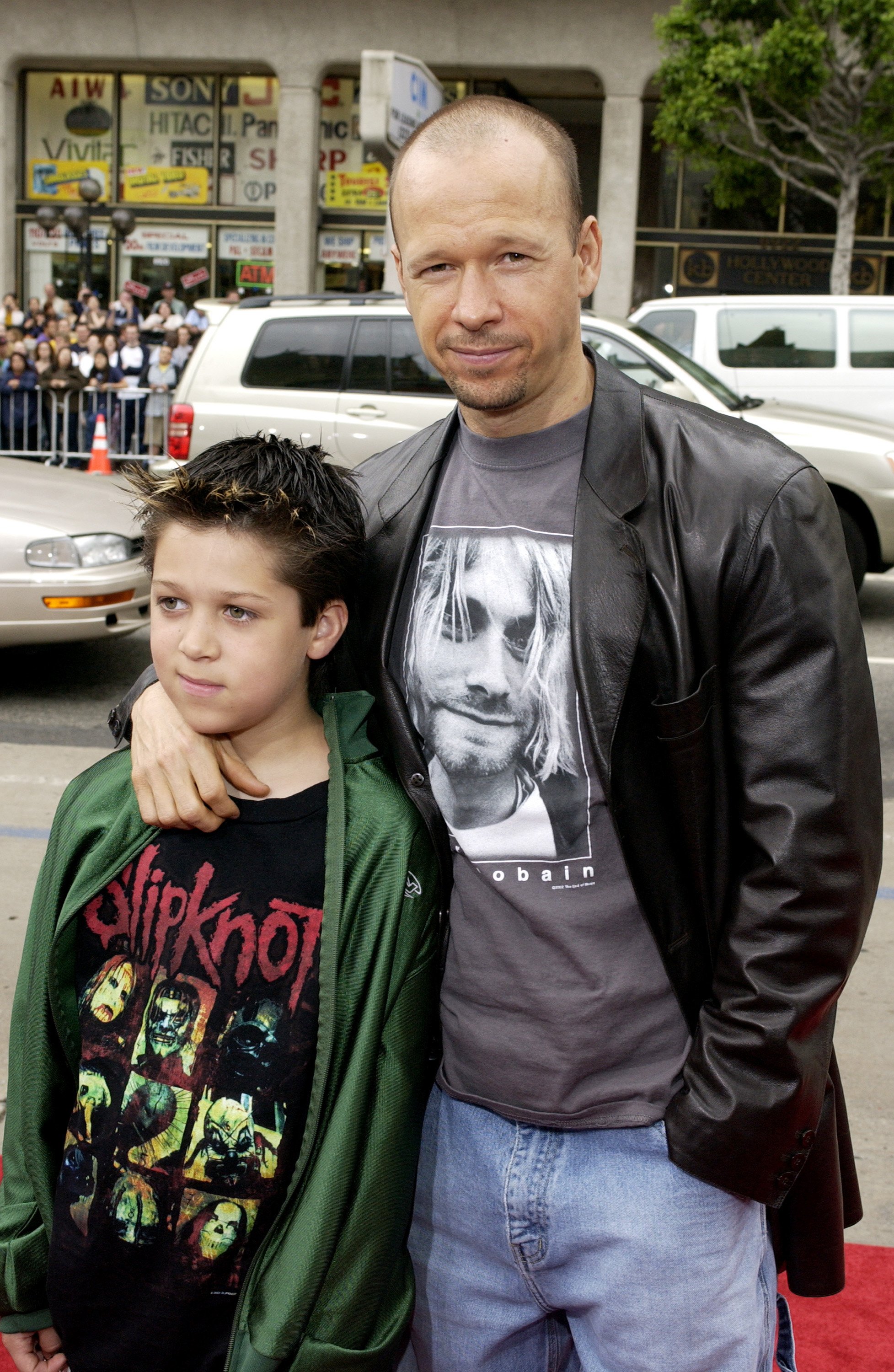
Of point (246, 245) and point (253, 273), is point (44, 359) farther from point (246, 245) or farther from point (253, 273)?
point (246, 245)

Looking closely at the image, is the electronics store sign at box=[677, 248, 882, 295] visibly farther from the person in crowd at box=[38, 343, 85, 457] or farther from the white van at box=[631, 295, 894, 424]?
the white van at box=[631, 295, 894, 424]

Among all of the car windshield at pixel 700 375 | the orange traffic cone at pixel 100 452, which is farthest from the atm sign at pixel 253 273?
the car windshield at pixel 700 375

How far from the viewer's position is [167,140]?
Result: 24.4 m

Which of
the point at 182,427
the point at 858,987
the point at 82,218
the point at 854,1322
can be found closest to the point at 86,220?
the point at 82,218

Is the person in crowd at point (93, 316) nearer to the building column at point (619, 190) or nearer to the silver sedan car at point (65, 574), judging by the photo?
the building column at point (619, 190)

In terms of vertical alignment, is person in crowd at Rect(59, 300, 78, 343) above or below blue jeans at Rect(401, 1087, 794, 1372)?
above

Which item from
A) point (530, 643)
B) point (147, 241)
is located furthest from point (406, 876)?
point (147, 241)

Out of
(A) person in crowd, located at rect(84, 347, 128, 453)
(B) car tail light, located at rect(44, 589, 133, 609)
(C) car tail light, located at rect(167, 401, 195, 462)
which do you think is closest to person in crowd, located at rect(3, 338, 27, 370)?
(A) person in crowd, located at rect(84, 347, 128, 453)

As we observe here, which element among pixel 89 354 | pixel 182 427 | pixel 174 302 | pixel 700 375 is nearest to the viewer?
pixel 700 375

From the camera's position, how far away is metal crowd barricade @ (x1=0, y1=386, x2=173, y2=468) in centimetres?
1489

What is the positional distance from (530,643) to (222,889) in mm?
499

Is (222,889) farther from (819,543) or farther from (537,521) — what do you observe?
(819,543)

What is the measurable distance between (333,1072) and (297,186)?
23606 millimetres

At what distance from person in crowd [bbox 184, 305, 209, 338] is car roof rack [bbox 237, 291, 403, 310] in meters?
8.16
